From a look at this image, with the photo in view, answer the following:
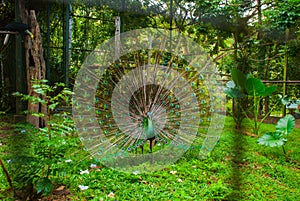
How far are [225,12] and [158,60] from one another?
1.56m

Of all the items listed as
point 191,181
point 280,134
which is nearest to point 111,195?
point 191,181

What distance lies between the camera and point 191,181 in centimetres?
148

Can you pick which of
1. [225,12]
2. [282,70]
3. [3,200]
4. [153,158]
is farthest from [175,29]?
[3,200]

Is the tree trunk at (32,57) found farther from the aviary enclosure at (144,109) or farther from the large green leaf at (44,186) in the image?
the large green leaf at (44,186)

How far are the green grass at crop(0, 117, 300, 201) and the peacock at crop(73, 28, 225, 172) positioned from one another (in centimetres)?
12

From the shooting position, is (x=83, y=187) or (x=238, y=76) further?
(x=238, y=76)

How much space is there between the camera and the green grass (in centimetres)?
128

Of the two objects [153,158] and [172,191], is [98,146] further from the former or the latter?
[172,191]

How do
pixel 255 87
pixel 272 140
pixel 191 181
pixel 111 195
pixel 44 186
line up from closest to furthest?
pixel 44 186
pixel 111 195
pixel 191 181
pixel 272 140
pixel 255 87

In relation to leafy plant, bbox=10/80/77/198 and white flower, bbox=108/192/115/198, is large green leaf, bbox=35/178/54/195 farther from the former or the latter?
white flower, bbox=108/192/115/198

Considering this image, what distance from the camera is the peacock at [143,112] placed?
5.77 ft

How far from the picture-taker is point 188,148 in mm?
1994

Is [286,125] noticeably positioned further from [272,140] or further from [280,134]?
[272,140]

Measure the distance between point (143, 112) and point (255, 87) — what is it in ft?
3.09
